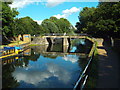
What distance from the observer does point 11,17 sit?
39250 millimetres

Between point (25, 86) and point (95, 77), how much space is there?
8.34m

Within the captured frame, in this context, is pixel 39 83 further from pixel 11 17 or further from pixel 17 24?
pixel 17 24

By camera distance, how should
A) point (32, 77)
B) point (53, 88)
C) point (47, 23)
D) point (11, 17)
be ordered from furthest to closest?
point (47, 23) → point (11, 17) → point (32, 77) → point (53, 88)

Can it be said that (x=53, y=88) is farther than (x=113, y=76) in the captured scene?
Yes

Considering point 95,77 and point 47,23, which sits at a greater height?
point 47,23

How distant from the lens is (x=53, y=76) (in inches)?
747

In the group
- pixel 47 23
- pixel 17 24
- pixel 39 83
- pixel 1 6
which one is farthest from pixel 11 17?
pixel 47 23

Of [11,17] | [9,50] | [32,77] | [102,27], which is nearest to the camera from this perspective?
[32,77]

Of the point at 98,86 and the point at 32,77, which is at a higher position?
the point at 98,86

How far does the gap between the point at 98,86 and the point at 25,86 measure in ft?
29.5

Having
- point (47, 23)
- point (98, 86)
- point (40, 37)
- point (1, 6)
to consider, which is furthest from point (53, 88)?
point (47, 23)

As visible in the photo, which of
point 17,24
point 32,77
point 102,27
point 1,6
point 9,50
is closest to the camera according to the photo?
point 32,77

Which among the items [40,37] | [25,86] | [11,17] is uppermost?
[11,17]

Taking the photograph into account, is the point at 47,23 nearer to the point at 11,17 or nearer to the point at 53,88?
the point at 11,17
